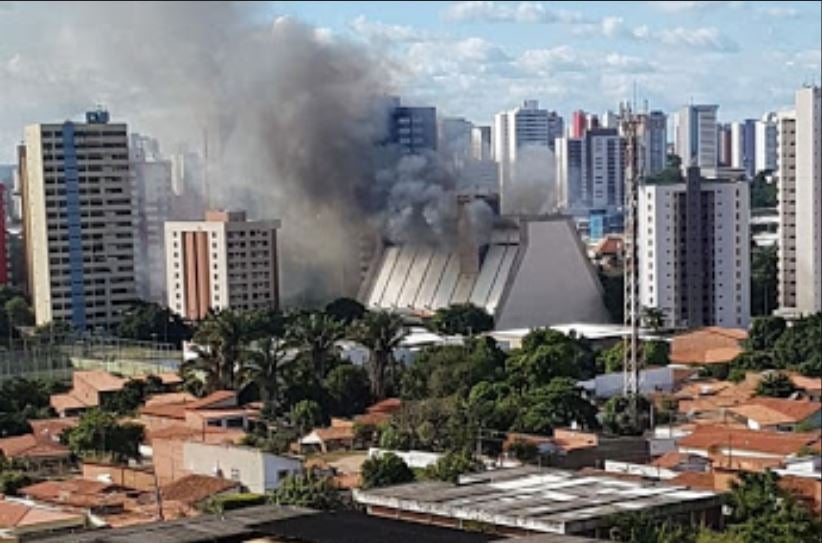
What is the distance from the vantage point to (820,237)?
1459 cm

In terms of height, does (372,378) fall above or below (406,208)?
below

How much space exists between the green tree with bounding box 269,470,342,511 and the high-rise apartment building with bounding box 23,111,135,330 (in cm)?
892

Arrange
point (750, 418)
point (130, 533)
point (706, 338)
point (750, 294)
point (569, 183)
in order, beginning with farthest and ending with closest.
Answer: point (569, 183) → point (750, 294) → point (706, 338) → point (750, 418) → point (130, 533)

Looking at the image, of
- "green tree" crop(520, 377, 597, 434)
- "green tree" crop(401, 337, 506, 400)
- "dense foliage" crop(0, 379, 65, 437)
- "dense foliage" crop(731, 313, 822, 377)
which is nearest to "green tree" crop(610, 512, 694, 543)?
"green tree" crop(520, 377, 597, 434)

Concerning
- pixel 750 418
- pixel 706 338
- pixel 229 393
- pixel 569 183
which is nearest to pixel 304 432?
pixel 229 393

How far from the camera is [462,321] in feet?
45.8

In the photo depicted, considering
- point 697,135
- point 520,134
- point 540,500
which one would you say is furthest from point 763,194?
point 540,500

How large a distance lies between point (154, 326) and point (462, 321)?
8.80 ft

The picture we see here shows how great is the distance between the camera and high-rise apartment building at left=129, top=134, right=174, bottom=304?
15547 mm

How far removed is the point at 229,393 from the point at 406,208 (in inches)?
262

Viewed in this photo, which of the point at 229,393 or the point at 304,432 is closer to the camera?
the point at 304,432

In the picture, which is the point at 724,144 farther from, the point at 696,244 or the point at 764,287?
the point at 696,244

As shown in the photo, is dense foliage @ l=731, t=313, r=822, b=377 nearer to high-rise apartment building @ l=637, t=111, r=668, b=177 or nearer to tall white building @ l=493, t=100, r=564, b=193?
tall white building @ l=493, t=100, r=564, b=193

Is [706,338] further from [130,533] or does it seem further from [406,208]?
[130,533]
